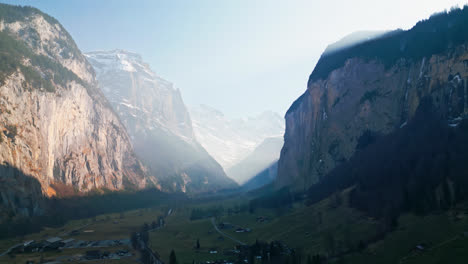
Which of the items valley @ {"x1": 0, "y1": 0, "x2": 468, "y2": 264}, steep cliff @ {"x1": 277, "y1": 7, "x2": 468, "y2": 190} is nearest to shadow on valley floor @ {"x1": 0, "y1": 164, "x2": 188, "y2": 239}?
valley @ {"x1": 0, "y1": 0, "x2": 468, "y2": 264}

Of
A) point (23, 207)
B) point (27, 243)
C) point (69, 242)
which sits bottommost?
point (69, 242)

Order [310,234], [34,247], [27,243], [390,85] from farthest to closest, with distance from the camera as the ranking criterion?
[390,85]
[27,243]
[34,247]
[310,234]

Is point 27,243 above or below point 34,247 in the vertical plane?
above

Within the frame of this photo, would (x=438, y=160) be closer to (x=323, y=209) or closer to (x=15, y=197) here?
(x=323, y=209)

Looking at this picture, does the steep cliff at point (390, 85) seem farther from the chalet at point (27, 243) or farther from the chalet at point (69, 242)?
the chalet at point (27, 243)

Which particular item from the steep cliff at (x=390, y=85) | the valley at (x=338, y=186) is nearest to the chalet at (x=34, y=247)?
the valley at (x=338, y=186)

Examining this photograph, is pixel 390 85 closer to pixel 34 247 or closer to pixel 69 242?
pixel 69 242

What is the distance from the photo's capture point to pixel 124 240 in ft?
439

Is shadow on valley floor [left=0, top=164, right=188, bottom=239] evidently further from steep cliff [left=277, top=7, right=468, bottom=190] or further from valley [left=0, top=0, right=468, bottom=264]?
steep cliff [left=277, top=7, right=468, bottom=190]

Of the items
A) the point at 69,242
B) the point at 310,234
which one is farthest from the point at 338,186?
the point at 69,242

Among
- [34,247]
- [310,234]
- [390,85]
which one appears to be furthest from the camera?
[390,85]

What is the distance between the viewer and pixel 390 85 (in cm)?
15700

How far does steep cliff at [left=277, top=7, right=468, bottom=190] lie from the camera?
394ft

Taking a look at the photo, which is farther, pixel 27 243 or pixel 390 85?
pixel 390 85
